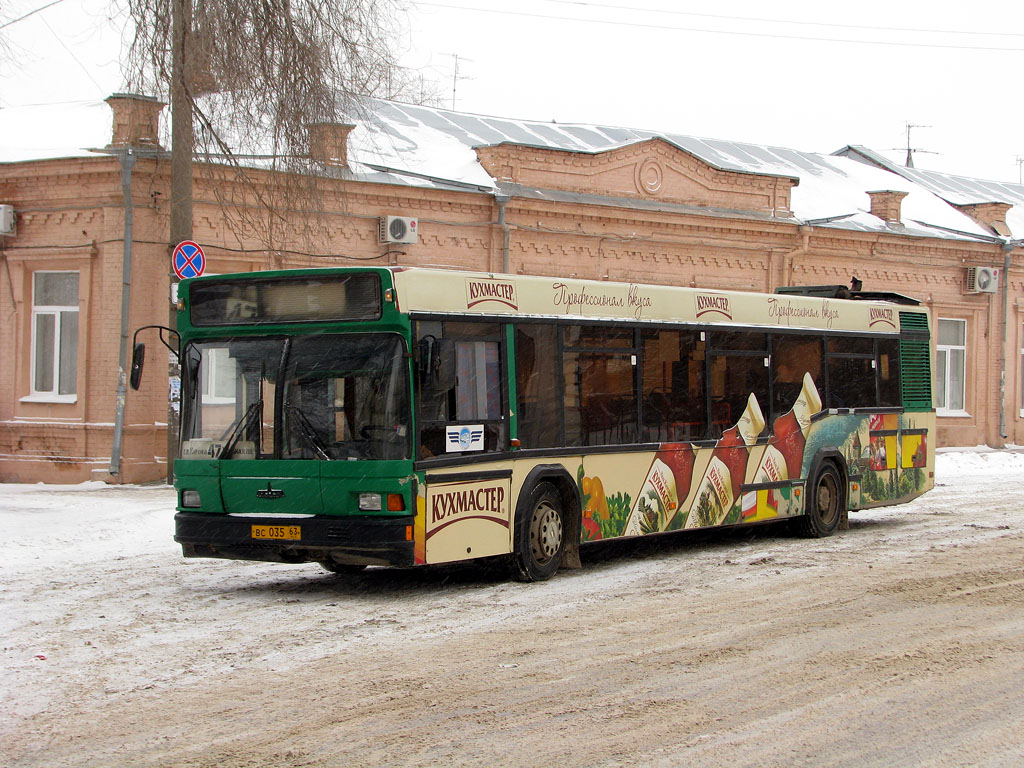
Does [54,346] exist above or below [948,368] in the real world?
below

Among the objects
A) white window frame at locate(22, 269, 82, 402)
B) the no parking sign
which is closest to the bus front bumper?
the no parking sign

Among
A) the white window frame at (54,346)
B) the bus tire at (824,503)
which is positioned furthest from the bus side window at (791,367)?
the white window frame at (54,346)

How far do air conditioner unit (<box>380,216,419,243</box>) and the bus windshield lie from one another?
12.5 metres

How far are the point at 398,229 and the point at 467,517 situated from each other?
1332 cm

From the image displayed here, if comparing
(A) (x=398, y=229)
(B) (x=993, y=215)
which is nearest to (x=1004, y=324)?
(B) (x=993, y=215)

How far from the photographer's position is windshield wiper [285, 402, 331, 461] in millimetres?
9945

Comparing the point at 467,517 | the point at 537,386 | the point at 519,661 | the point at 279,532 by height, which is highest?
the point at 537,386

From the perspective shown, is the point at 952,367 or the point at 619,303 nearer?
the point at 619,303

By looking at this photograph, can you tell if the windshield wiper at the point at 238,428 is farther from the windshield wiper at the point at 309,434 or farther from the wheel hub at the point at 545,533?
the wheel hub at the point at 545,533

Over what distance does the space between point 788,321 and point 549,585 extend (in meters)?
5.13

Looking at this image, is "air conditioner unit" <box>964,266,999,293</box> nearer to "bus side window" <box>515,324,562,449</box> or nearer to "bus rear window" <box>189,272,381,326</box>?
"bus side window" <box>515,324,562,449</box>

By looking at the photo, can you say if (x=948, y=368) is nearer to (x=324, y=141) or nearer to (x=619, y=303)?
(x=324, y=141)

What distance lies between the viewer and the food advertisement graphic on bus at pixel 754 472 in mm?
12086

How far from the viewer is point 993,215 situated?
34.8 metres
